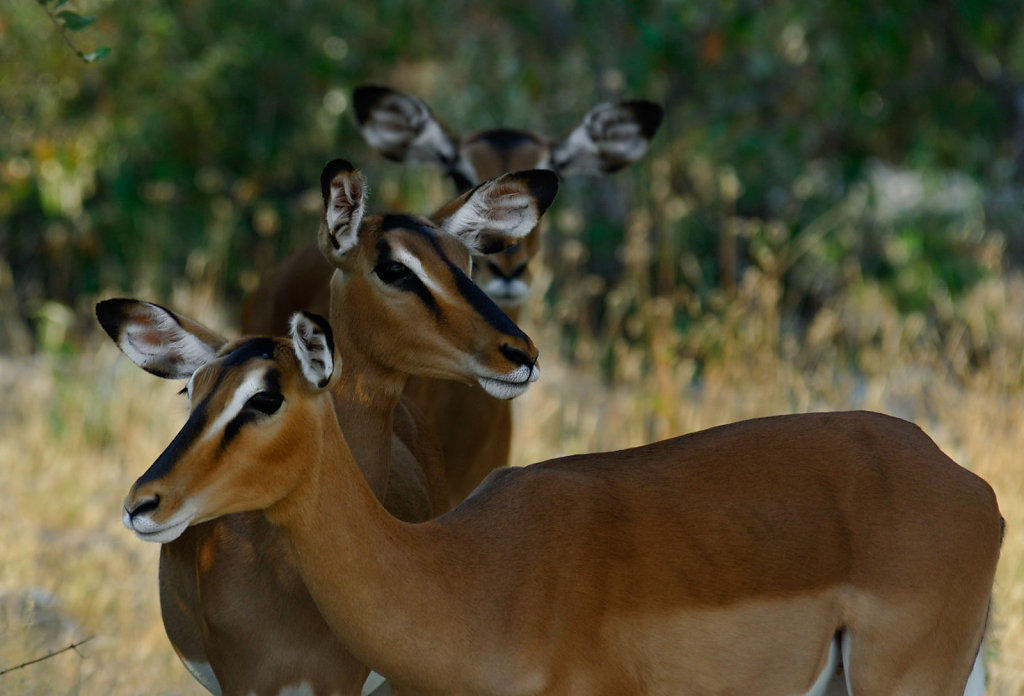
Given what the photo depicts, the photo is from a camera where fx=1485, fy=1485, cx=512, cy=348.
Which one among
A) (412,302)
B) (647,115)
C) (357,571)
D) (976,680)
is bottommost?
(976,680)

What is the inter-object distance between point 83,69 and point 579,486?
29.2ft

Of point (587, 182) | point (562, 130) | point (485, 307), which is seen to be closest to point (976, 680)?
point (485, 307)

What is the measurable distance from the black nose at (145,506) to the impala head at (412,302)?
1010 millimetres

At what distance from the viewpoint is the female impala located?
12.0 ft

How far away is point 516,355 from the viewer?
3.96 m

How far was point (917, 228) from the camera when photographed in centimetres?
1211

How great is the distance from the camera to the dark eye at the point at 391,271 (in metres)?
4.20

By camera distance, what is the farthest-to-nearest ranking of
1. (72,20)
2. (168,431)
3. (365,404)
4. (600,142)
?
(168,431), (600,142), (72,20), (365,404)

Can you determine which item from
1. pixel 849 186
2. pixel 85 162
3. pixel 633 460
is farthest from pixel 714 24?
pixel 633 460

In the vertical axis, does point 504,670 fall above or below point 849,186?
above

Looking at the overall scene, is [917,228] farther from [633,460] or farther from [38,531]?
[633,460]

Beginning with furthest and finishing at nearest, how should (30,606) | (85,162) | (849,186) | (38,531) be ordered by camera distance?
(849,186), (85,162), (38,531), (30,606)

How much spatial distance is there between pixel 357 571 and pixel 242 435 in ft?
1.61

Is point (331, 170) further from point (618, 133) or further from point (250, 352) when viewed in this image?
point (618, 133)
